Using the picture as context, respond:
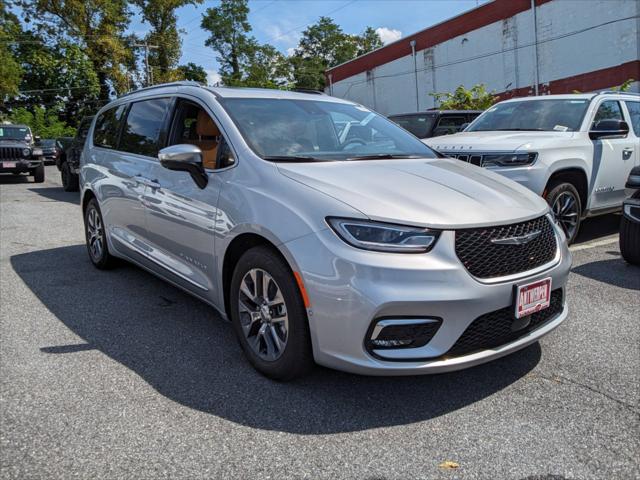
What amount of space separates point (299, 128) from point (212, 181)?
2.43ft

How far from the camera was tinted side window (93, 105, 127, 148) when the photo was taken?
5.25 m

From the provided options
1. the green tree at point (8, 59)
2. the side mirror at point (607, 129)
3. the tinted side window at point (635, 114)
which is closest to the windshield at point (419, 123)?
the tinted side window at point (635, 114)

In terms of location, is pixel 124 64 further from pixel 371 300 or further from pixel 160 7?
pixel 371 300

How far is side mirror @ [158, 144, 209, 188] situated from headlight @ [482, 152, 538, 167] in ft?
11.6

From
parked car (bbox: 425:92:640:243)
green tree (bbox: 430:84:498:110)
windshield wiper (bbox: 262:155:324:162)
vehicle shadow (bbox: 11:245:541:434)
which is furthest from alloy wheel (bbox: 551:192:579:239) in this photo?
green tree (bbox: 430:84:498:110)

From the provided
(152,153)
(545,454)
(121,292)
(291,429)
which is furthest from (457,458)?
→ (121,292)

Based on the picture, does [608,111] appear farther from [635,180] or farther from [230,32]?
[230,32]

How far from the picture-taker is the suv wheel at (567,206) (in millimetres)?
6035

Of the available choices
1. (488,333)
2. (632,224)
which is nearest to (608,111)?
(632,224)

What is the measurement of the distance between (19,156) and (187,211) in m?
15.4

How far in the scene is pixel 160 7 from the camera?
4822 centimetres

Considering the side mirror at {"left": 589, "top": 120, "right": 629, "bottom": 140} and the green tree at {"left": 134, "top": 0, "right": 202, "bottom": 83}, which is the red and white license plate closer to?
the side mirror at {"left": 589, "top": 120, "right": 629, "bottom": 140}

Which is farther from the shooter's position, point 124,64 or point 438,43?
point 124,64

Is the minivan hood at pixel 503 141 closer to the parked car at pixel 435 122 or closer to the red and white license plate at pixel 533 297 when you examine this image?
the red and white license plate at pixel 533 297
